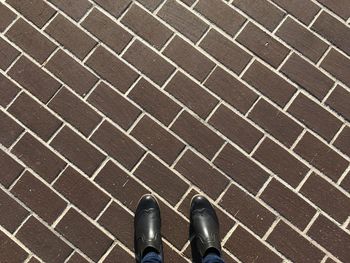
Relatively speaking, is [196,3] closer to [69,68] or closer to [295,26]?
[295,26]

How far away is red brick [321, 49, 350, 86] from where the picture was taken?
3197 mm

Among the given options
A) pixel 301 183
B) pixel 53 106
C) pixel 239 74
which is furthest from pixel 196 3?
pixel 301 183

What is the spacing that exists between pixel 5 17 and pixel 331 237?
2.67m

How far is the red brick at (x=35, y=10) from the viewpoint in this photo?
10.7ft

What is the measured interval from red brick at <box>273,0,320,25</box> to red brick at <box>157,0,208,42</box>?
1.94 ft

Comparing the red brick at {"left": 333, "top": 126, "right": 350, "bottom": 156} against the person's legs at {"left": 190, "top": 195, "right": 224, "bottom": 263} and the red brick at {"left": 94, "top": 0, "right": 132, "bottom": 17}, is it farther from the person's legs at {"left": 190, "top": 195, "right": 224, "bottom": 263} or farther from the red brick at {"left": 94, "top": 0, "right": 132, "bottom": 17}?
the red brick at {"left": 94, "top": 0, "right": 132, "bottom": 17}

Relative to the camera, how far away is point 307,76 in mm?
3193

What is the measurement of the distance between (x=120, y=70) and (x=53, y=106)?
514 mm

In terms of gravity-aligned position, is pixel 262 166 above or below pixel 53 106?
above

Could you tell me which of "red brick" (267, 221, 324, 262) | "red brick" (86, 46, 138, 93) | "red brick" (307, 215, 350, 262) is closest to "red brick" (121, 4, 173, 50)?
"red brick" (86, 46, 138, 93)

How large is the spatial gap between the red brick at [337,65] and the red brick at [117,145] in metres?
1.41

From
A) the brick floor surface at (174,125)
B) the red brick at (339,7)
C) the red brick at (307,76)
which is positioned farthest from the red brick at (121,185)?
the red brick at (339,7)

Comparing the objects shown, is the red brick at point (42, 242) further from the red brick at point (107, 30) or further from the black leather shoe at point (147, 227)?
the red brick at point (107, 30)

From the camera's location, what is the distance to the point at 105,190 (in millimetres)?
3006
